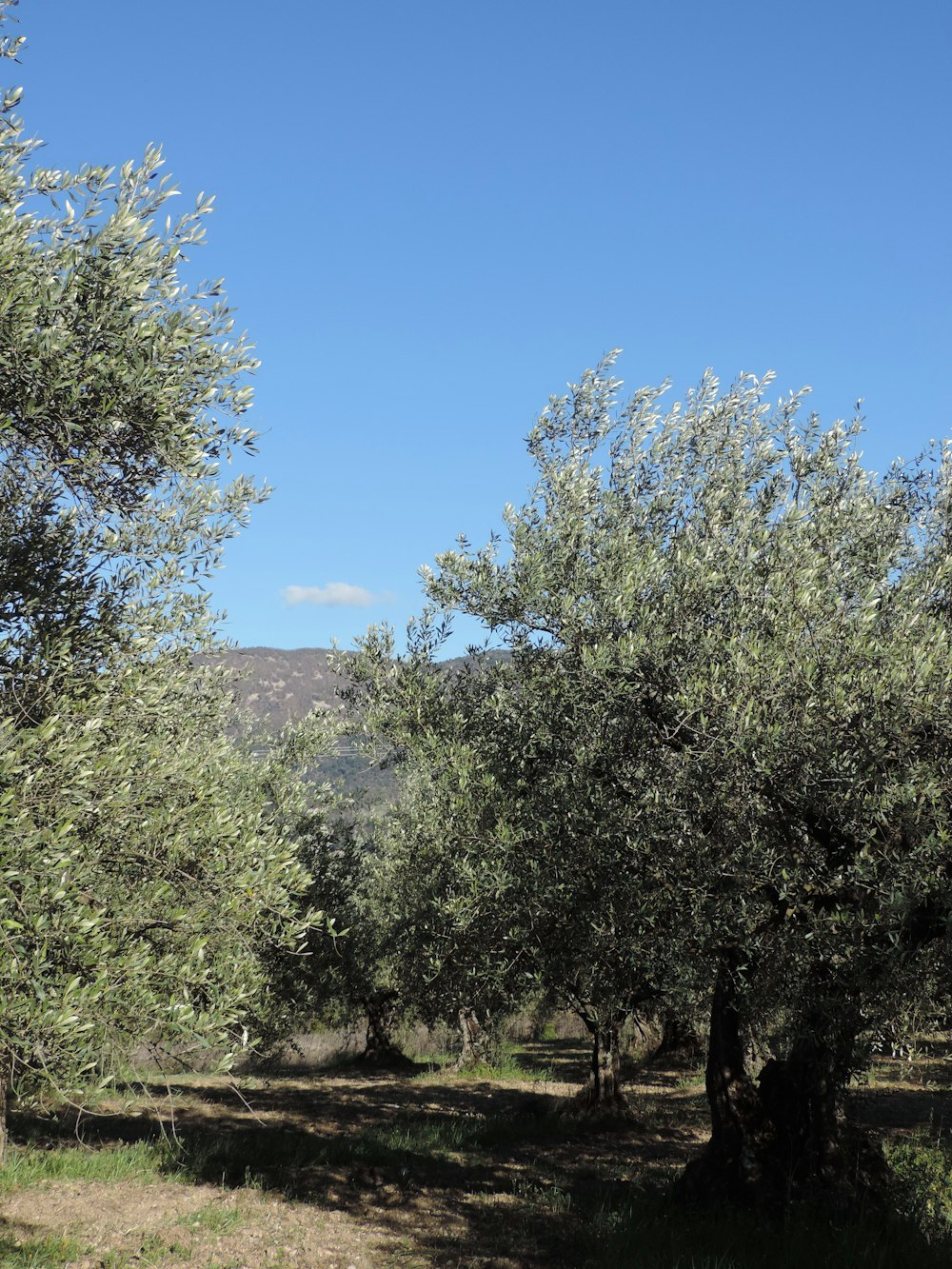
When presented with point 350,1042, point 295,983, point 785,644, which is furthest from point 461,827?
point 350,1042

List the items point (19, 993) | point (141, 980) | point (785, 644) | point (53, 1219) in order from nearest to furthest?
point (19, 993)
point (141, 980)
point (785, 644)
point (53, 1219)

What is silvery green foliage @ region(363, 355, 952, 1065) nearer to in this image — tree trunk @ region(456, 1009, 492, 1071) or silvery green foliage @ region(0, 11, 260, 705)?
silvery green foliage @ region(0, 11, 260, 705)

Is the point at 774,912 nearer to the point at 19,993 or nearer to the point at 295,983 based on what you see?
the point at 19,993

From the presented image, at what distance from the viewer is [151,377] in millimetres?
9781

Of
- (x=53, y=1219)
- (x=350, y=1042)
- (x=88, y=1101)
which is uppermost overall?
(x=88, y=1101)

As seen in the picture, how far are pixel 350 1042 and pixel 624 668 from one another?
1597 inches

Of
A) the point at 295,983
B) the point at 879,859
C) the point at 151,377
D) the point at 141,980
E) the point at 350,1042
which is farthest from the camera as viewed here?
the point at 350,1042

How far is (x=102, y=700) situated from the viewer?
1015 cm

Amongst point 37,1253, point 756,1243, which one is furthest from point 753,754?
point 37,1253

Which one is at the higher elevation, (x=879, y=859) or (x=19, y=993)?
(x=879, y=859)

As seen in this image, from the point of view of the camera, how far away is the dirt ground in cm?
1402

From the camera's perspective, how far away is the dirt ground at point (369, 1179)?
46.0ft

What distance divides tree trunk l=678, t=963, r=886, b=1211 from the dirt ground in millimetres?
2621

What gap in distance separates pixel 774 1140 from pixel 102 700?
488 inches
